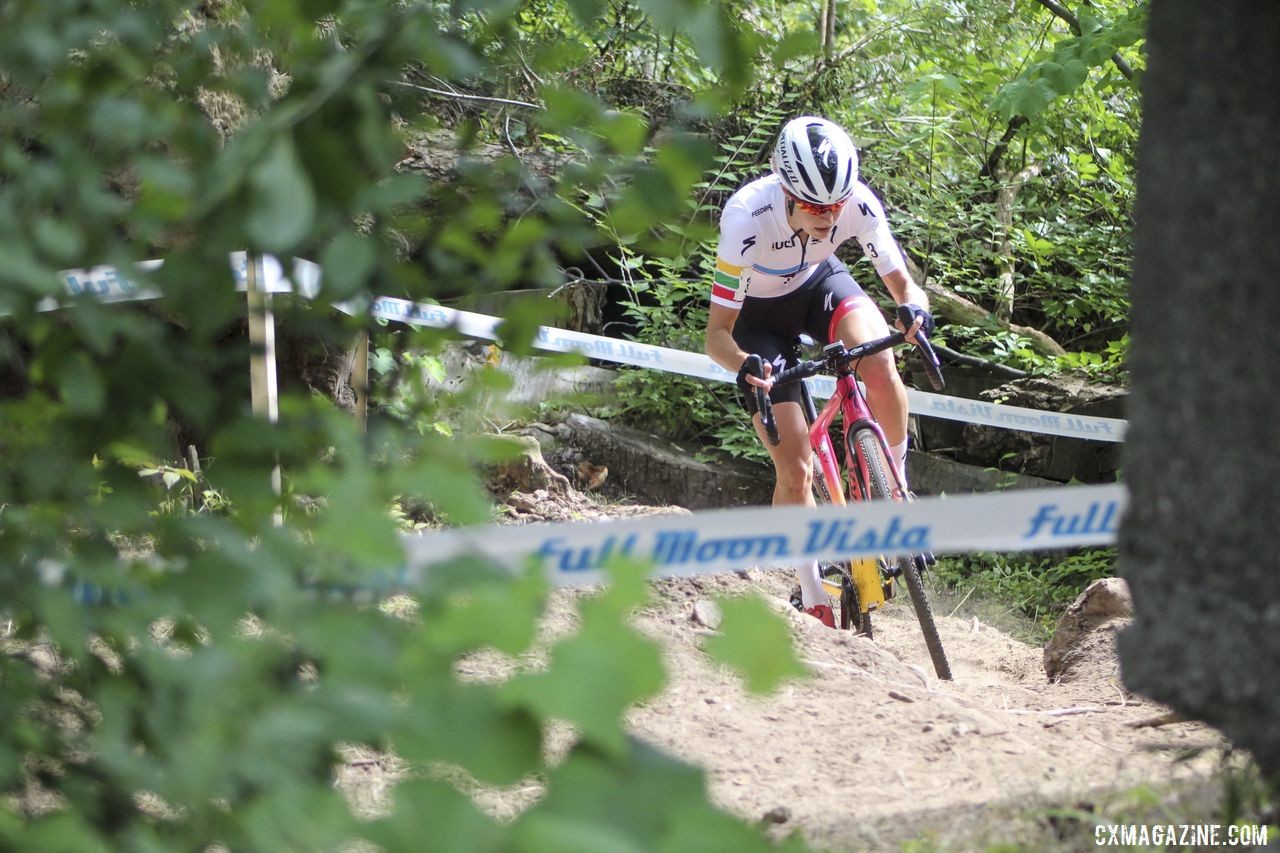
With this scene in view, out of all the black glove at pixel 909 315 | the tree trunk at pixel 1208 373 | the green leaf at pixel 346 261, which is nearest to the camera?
the green leaf at pixel 346 261

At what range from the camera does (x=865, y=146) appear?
8594 mm

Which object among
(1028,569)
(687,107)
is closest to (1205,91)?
(687,107)

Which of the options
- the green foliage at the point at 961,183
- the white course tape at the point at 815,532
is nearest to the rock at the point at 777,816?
the white course tape at the point at 815,532

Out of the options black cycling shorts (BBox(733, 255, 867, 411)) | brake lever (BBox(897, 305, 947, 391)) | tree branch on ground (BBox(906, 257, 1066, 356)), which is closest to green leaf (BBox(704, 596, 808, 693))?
brake lever (BBox(897, 305, 947, 391))

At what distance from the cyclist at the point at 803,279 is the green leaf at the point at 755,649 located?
362cm

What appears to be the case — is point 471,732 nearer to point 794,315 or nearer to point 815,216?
point 815,216

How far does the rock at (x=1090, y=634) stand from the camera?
4.59 m

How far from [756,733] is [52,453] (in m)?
2.38

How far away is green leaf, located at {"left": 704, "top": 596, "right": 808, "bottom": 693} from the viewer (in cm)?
94

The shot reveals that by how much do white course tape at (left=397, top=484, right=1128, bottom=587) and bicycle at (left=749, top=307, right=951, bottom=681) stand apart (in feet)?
5.35

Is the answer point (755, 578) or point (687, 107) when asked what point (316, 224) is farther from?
Answer: point (755, 578)

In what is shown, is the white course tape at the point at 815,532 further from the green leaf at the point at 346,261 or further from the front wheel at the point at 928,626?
the front wheel at the point at 928,626

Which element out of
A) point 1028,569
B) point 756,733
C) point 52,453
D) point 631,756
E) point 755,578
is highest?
point 52,453

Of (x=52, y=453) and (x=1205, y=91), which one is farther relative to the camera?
(x=1205, y=91)
